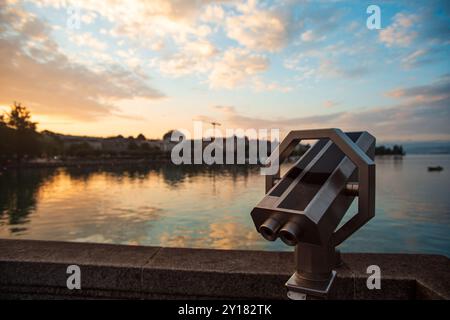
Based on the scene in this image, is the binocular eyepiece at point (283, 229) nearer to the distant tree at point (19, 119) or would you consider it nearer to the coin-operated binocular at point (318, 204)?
the coin-operated binocular at point (318, 204)

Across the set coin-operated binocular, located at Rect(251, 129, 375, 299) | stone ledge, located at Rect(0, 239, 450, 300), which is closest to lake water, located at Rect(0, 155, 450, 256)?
stone ledge, located at Rect(0, 239, 450, 300)

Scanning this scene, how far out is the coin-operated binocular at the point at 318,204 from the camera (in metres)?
1.33

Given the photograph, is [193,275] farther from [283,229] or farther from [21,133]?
[21,133]

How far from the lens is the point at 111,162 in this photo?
124312 mm

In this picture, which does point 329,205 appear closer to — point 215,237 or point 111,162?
point 215,237

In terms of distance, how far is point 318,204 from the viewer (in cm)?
132

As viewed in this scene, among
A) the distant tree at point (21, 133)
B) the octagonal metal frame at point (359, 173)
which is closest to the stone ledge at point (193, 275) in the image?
the octagonal metal frame at point (359, 173)

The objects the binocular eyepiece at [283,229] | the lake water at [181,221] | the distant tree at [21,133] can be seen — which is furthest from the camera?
the distant tree at [21,133]

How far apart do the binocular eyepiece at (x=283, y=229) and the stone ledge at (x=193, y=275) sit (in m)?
1.21

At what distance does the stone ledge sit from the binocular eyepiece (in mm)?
1210

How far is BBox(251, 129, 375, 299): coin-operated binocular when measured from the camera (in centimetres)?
133

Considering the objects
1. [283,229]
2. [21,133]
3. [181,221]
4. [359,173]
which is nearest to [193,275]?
[283,229]

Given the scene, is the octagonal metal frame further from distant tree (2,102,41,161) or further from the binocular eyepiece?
distant tree (2,102,41,161)

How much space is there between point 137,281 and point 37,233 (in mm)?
23185
